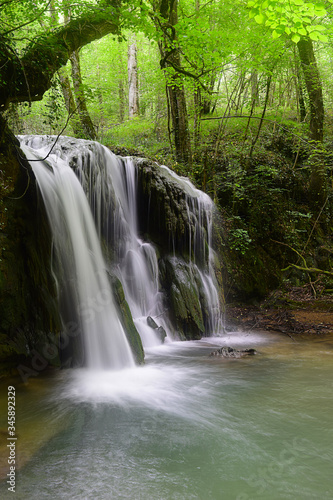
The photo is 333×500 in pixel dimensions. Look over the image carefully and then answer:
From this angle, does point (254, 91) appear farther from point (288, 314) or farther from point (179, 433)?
point (179, 433)

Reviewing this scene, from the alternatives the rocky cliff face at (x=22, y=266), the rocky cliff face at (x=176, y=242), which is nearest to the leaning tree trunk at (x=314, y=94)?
the rocky cliff face at (x=176, y=242)

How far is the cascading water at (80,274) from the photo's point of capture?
4.82 metres

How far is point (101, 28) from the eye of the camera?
6.78m

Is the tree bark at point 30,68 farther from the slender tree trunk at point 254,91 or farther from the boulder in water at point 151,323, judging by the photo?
the slender tree trunk at point 254,91

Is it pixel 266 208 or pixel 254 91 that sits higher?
pixel 254 91

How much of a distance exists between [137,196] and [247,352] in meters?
4.05

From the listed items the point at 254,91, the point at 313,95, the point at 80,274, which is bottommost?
the point at 80,274

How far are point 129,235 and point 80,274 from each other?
2.10m

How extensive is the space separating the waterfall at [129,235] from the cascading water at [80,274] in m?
0.03

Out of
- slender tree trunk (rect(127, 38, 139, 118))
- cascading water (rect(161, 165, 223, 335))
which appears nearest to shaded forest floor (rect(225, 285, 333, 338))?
cascading water (rect(161, 165, 223, 335))

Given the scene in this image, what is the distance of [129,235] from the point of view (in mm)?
7059

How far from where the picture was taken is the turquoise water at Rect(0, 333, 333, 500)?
2143mm

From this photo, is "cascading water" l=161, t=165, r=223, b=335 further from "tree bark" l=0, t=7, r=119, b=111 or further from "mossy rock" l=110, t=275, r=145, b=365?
"tree bark" l=0, t=7, r=119, b=111

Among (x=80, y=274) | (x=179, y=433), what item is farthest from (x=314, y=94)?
(x=179, y=433)
